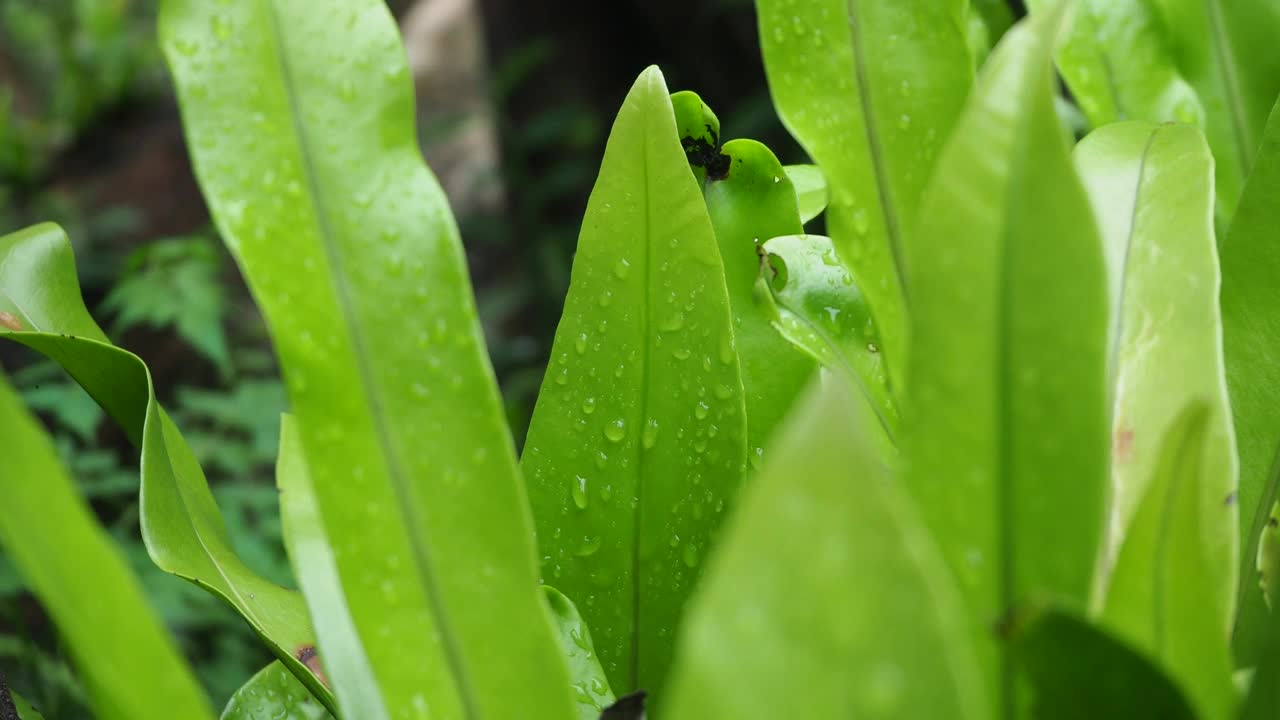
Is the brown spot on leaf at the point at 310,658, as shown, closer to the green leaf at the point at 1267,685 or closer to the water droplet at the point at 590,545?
the water droplet at the point at 590,545

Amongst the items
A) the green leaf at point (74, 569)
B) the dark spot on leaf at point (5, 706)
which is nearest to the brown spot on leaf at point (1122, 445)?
the green leaf at point (74, 569)

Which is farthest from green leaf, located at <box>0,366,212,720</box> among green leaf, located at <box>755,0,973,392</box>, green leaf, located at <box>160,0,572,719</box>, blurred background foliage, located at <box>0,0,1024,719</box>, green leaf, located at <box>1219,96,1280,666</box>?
blurred background foliage, located at <box>0,0,1024,719</box>

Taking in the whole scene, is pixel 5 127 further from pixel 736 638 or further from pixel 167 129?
pixel 736 638

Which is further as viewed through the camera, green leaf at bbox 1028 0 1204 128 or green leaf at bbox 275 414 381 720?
green leaf at bbox 1028 0 1204 128

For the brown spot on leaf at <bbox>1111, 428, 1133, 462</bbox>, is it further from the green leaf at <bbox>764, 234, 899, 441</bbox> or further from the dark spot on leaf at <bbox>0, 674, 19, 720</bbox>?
the dark spot on leaf at <bbox>0, 674, 19, 720</bbox>

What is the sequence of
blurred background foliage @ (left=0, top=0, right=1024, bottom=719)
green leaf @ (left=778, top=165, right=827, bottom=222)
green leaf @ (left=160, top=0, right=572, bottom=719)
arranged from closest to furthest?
green leaf @ (left=160, top=0, right=572, bottom=719) → green leaf @ (left=778, top=165, right=827, bottom=222) → blurred background foliage @ (left=0, top=0, right=1024, bottom=719)

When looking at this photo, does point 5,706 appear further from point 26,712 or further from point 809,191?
point 809,191

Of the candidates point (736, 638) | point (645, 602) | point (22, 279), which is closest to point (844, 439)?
point (736, 638)
